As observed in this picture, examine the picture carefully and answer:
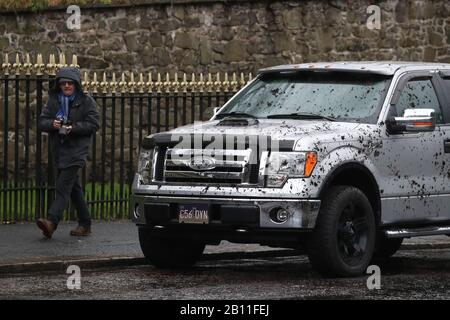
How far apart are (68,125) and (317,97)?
121 inches

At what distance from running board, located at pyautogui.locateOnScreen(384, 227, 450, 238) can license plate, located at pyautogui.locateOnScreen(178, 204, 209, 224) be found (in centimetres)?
181

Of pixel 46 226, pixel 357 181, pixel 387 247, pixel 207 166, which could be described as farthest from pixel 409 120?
pixel 46 226

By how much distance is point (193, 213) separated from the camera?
14164mm

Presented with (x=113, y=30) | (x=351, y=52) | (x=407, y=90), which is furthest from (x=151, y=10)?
(x=407, y=90)

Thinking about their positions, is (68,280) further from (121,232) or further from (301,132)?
(121,232)

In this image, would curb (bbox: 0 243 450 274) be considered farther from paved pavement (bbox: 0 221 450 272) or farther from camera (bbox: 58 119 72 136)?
camera (bbox: 58 119 72 136)

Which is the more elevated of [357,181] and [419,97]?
[419,97]

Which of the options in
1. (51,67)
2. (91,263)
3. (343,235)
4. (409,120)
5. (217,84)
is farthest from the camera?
(217,84)

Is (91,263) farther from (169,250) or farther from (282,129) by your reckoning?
(282,129)

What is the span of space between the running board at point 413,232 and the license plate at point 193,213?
1806 mm

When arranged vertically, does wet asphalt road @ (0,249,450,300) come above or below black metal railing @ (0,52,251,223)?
below

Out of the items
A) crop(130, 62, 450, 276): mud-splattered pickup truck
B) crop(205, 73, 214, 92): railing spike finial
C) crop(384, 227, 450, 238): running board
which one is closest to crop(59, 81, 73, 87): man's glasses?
crop(130, 62, 450, 276): mud-splattered pickup truck

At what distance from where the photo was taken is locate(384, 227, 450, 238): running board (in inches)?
587

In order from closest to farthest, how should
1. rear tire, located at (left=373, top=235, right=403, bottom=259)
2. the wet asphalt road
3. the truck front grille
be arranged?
1. the wet asphalt road
2. the truck front grille
3. rear tire, located at (left=373, top=235, right=403, bottom=259)
